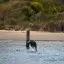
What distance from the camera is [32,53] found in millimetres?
26219

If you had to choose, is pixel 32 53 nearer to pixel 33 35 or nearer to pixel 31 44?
pixel 31 44

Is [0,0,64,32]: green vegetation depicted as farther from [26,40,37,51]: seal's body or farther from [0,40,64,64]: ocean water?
[26,40,37,51]: seal's body

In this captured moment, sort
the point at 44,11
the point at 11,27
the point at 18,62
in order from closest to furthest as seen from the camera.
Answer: the point at 18,62, the point at 11,27, the point at 44,11

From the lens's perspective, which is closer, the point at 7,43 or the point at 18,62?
the point at 18,62

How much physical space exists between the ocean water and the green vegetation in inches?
306

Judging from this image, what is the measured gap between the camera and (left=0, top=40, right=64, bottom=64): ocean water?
22.4 m

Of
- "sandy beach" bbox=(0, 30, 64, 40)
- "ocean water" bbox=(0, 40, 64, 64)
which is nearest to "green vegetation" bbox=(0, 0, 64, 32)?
"sandy beach" bbox=(0, 30, 64, 40)

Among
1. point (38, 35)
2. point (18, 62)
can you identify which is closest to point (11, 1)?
point (38, 35)

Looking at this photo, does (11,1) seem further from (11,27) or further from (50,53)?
(50,53)

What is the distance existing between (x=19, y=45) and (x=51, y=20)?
11.9 metres

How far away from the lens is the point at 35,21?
4284cm

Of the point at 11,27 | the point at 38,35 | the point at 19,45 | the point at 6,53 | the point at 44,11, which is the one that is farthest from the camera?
the point at 44,11

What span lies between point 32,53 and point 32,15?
18.0 meters

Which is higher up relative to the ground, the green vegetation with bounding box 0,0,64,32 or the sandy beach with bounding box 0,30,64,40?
the green vegetation with bounding box 0,0,64,32
